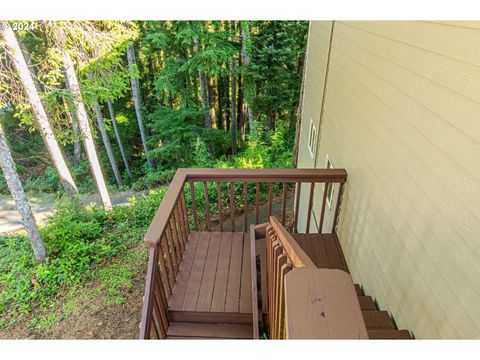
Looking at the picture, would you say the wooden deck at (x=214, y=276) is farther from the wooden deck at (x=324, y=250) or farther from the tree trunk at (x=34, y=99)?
the tree trunk at (x=34, y=99)

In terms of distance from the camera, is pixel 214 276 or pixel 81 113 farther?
pixel 81 113

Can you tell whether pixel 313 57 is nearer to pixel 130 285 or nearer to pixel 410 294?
pixel 410 294

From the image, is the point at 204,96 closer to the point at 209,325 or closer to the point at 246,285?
the point at 246,285

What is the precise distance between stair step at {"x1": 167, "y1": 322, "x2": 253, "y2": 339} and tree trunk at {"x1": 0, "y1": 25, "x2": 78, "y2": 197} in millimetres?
6341

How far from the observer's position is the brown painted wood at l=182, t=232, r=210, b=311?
2831mm

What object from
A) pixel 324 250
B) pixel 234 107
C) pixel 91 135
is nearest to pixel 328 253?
pixel 324 250

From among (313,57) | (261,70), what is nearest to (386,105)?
(313,57)

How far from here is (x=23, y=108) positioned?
680 cm

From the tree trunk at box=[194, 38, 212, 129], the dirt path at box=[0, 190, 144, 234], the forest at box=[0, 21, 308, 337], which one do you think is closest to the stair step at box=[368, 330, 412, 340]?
the forest at box=[0, 21, 308, 337]

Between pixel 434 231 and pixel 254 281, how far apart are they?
50.7 inches

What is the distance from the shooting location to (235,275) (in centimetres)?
314

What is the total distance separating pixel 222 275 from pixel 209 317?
46 cm

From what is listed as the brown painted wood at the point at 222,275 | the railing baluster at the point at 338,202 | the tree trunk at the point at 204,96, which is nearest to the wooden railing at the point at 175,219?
the railing baluster at the point at 338,202

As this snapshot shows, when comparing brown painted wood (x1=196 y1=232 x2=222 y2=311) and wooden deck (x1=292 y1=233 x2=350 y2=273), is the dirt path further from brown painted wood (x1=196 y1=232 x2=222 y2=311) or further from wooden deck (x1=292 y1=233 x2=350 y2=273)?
wooden deck (x1=292 y1=233 x2=350 y2=273)
